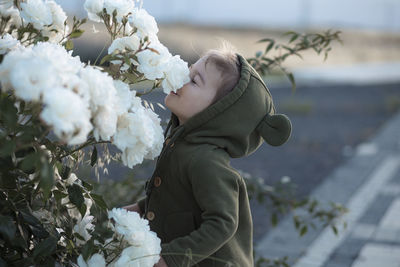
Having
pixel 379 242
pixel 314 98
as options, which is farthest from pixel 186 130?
pixel 314 98

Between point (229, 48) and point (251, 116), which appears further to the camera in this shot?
point (229, 48)

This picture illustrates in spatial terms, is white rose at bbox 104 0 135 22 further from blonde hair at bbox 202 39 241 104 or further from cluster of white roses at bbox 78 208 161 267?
cluster of white roses at bbox 78 208 161 267

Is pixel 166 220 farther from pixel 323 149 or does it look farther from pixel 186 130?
pixel 323 149

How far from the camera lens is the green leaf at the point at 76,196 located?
5.93ft

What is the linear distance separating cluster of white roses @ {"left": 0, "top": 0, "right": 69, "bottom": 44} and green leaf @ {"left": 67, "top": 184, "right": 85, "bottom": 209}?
521 mm

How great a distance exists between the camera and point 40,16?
1931 millimetres

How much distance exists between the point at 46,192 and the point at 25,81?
0.98 ft

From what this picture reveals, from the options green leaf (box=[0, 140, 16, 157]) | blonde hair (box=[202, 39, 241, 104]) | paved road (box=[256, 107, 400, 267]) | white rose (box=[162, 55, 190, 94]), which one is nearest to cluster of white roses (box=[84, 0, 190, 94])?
white rose (box=[162, 55, 190, 94])

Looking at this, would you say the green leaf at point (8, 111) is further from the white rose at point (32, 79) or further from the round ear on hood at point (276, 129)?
the round ear on hood at point (276, 129)

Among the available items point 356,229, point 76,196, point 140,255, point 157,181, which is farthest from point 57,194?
point 356,229

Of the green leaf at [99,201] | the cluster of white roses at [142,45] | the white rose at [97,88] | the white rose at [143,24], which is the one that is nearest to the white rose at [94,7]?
the cluster of white roses at [142,45]

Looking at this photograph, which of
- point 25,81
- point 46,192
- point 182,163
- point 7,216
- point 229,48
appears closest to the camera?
point 25,81

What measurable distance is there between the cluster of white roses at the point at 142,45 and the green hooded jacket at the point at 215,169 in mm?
219

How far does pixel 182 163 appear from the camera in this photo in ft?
6.63
